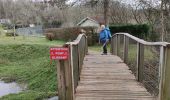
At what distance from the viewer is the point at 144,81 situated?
23.4 feet

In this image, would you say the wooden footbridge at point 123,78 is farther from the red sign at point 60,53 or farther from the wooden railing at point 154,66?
the red sign at point 60,53

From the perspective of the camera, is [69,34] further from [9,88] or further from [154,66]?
[154,66]

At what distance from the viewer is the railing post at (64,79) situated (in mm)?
5180

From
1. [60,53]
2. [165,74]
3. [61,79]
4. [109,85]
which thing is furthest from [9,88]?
[165,74]

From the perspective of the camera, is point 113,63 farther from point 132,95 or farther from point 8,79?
point 8,79

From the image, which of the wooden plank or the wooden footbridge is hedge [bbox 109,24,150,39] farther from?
the wooden plank

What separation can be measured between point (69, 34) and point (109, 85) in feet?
76.0

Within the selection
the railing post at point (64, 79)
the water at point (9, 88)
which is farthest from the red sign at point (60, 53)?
the water at point (9, 88)

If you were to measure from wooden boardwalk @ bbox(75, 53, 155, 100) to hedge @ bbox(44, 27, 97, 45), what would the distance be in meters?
18.8

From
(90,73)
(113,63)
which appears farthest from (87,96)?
(113,63)

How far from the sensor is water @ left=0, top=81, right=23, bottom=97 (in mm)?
12952

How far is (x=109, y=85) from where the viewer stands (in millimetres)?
7172

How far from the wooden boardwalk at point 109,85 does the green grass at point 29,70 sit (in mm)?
1286

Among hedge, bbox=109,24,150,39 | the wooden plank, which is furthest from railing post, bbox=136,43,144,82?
hedge, bbox=109,24,150,39
